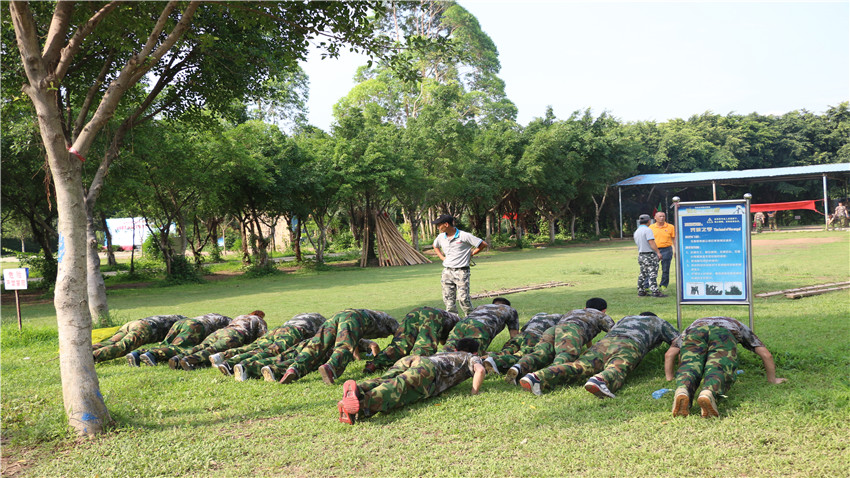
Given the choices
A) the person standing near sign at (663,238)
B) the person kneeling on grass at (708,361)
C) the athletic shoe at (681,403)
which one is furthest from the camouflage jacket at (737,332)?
the person standing near sign at (663,238)

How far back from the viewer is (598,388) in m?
4.76

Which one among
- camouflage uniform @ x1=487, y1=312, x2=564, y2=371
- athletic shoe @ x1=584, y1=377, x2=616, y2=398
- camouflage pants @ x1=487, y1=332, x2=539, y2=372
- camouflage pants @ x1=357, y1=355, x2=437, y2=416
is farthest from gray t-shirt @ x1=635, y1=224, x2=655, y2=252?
camouflage pants @ x1=357, y1=355, x2=437, y2=416

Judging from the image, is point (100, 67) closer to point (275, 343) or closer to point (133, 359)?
point (133, 359)

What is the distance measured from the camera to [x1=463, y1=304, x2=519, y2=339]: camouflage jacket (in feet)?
20.2

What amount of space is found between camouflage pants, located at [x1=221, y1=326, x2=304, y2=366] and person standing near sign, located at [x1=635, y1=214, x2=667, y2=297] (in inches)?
279

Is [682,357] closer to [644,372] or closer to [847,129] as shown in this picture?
[644,372]

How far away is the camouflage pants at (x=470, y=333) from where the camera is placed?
589 centimetres

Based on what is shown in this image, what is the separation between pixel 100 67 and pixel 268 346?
725 cm

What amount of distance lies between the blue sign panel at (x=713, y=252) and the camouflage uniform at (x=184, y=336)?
5.85 metres

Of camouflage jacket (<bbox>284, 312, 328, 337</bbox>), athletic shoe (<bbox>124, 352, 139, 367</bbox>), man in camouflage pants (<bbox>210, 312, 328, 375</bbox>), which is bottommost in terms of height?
athletic shoe (<bbox>124, 352, 139, 367</bbox>)

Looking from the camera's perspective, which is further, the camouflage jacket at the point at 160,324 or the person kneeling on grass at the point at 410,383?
the camouflage jacket at the point at 160,324

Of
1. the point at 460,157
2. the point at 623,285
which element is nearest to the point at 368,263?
the point at 460,157

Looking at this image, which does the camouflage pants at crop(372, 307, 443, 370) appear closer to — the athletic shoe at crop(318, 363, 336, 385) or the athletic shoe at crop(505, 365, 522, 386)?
the athletic shoe at crop(318, 363, 336, 385)

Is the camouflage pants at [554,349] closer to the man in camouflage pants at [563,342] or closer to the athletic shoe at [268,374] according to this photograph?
the man in camouflage pants at [563,342]
